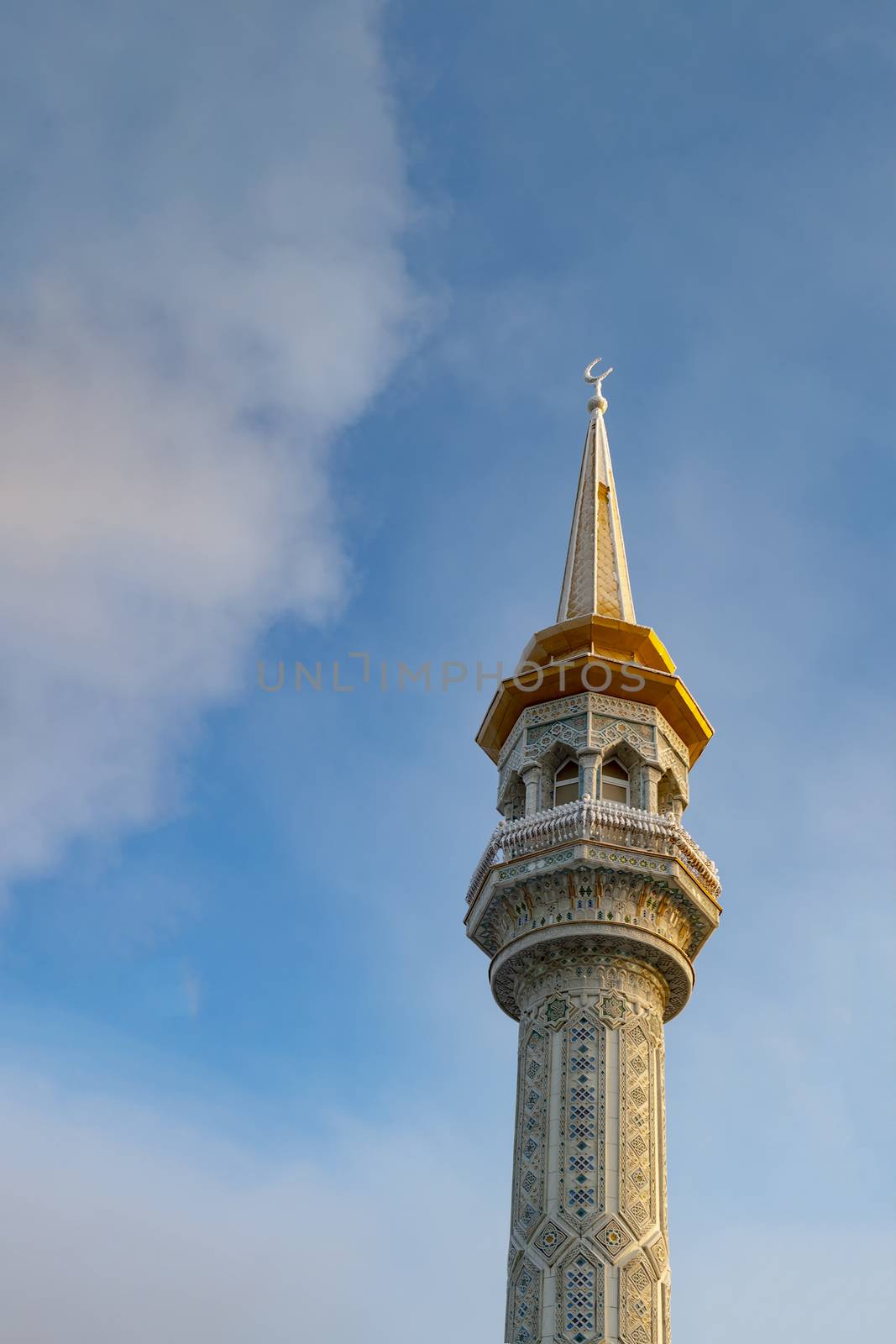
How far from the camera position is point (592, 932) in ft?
71.4

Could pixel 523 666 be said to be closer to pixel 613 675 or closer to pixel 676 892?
pixel 613 675

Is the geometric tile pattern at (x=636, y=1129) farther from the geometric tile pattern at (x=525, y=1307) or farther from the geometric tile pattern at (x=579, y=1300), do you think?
the geometric tile pattern at (x=525, y=1307)

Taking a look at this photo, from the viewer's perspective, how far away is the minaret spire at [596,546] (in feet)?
85.5

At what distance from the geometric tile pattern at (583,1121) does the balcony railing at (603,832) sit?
254 centimetres

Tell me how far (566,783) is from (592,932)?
10.2ft

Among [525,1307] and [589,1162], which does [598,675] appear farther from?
[525,1307]

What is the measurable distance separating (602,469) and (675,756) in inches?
241

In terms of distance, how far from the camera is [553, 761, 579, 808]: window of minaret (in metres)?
24.1

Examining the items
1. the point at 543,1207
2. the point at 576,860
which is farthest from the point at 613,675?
the point at 543,1207

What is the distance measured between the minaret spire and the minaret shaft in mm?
6513

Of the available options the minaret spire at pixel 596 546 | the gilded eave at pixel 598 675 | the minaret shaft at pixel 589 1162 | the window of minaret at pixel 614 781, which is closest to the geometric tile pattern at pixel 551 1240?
the minaret shaft at pixel 589 1162

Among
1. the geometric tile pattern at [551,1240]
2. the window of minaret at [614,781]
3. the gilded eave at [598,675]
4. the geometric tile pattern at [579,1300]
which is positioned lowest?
the geometric tile pattern at [579,1300]

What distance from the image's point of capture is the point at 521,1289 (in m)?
19.8

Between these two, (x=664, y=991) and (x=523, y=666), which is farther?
(x=523, y=666)
